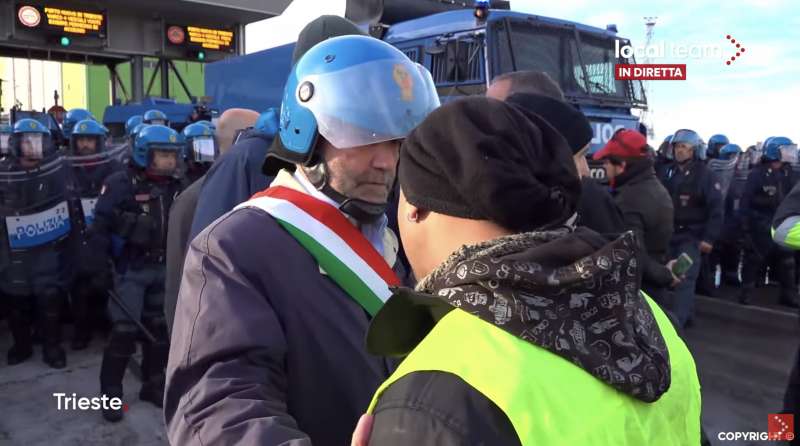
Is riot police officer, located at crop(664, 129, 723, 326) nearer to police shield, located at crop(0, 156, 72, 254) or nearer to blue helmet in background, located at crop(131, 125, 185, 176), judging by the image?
blue helmet in background, located at crop(131, 125, 185, 176)

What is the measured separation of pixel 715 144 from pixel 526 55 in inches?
223

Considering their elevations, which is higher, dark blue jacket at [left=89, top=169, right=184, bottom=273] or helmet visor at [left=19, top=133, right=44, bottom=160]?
helmet visor at [left=19, top=133, right=44, bottom=160]

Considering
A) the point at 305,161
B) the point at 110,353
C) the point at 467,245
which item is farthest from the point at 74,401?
the point at 467,245

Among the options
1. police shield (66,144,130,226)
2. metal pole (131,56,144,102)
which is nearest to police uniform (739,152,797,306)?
police shield (66,144,130,226)

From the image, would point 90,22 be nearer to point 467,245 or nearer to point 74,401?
point 74,401

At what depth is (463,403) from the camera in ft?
2.66

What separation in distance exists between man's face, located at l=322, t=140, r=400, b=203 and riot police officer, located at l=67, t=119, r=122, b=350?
4986mm

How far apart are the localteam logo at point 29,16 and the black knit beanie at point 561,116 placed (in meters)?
21.4

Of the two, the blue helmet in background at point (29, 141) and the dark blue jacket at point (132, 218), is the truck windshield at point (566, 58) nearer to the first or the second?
the dark blue jacket at point (132, 218)

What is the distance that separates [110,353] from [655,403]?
4751 mm

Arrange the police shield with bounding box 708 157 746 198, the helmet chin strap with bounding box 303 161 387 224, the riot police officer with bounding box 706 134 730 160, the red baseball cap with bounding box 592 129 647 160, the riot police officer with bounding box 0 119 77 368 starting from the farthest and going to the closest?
the riot police officer with bounding box 706 134 730 160
the police shield with bounding box 708 157 746 198
the riot police officer with bounding box 0 119 77 368
the red baseball cap with bounding box 592 129 647 160
the helmet chin strap with bounding box 303 161 387 224

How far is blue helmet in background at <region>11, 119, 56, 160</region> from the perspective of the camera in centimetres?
618

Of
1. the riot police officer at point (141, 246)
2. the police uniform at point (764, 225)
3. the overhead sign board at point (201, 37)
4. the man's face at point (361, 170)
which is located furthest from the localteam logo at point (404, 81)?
the overhead sign board at point (201, 37)

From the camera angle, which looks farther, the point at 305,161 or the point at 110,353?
the point at 110,353
